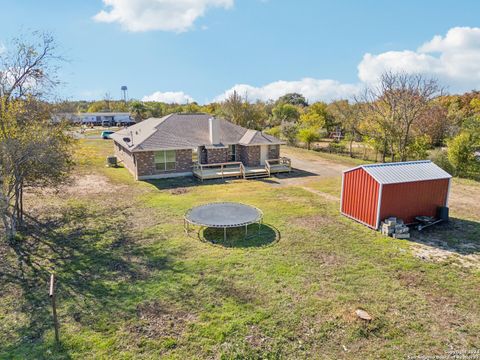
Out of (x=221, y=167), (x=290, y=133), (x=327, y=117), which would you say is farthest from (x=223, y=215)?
(x=327, y=117)

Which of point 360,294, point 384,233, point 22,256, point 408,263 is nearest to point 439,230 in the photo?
point 384,233

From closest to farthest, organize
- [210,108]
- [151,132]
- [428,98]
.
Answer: [151,132] → [428,98] → [210,108]

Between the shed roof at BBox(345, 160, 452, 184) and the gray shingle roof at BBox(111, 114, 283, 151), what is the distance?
11.2 meters

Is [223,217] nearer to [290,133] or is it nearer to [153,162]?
[153,162]

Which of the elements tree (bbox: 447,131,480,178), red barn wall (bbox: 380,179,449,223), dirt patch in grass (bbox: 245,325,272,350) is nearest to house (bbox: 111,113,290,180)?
red barn wall (bbox: 380,179,449,223)

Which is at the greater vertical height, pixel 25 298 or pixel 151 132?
pixel 151 132

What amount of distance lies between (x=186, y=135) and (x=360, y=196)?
1374cm

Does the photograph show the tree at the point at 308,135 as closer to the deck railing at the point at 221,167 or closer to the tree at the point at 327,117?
the deck railing at the point at 221,167

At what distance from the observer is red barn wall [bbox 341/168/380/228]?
11.9m

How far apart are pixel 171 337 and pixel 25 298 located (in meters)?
4.09

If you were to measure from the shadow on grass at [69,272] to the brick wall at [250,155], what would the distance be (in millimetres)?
11731

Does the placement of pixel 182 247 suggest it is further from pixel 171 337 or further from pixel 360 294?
pixel 360 294

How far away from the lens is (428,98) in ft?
80.3

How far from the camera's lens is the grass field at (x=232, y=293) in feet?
20.1
